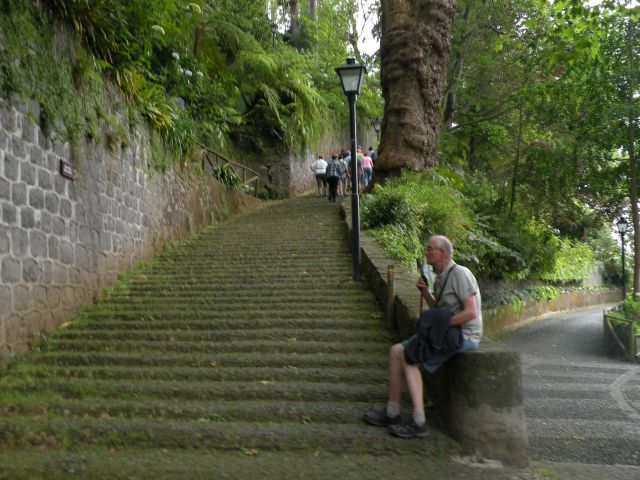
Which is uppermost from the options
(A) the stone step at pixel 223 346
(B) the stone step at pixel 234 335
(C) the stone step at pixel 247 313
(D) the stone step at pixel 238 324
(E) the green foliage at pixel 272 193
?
A: (E) the green foliage at pixel 272 193

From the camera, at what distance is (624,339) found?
46.4 ft

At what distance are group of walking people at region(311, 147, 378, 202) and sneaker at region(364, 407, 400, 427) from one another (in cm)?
1135

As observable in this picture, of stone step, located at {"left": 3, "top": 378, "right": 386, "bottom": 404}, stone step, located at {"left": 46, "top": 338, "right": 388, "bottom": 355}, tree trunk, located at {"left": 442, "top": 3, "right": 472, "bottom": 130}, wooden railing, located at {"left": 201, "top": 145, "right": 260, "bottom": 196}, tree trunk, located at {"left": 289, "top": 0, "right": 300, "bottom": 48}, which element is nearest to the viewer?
stone step, located at {"left": 3, "top": 378, "right": 386, "bottom": 404}

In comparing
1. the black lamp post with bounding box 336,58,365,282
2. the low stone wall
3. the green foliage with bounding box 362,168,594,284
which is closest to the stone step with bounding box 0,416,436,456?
the black lamp post with bounding box 336,58,365,282

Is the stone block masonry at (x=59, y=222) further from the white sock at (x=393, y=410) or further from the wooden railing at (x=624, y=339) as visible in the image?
the wooden railing at (x=624, y=339)

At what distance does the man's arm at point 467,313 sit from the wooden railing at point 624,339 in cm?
1227

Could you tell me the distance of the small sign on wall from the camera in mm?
6309

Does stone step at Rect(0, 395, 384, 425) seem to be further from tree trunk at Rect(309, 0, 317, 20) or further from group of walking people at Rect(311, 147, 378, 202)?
tree trunk at Rect(309, 0, 317, 20)

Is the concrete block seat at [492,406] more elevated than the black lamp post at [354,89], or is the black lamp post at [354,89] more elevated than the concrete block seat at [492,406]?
the black lamp post at [354,89]

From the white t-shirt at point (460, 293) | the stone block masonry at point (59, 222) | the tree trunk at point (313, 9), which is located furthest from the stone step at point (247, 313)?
the tree trunk at point (313, 9)

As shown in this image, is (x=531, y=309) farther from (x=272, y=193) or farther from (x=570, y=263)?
(x=272, y=193)

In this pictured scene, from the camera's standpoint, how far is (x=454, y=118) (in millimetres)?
19609

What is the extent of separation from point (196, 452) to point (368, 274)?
4.25 meters

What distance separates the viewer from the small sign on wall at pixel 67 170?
6.31 m
